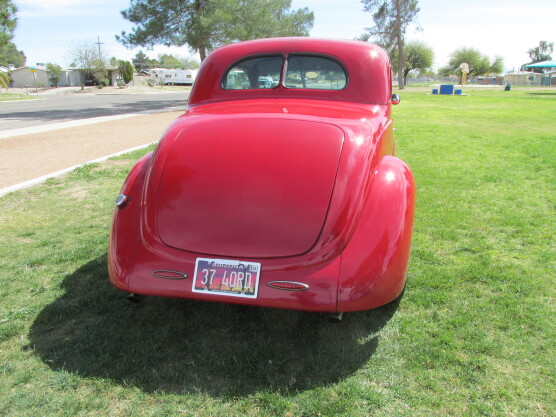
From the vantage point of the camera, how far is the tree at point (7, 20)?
27.4 metres

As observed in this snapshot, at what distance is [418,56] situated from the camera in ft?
252

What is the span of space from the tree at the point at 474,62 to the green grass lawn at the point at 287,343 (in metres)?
87.4

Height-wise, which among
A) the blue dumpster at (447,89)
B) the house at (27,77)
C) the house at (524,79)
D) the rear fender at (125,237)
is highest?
the house at (27,77)

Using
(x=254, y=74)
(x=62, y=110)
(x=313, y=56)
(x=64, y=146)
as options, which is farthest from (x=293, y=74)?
(x=62, y=110)

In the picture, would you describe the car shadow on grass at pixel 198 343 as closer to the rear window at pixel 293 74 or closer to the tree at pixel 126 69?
the rear window at pixel 293 74

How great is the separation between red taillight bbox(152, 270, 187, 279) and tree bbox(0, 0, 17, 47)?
1236 inches

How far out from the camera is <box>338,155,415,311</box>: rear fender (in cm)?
221

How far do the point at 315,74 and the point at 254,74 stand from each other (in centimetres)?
52

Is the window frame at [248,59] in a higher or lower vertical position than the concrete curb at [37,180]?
higher

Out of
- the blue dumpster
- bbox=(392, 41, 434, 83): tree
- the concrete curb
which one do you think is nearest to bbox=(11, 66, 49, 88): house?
the blue dumpster

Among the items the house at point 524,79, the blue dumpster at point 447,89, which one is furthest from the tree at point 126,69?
the house at point 524,79

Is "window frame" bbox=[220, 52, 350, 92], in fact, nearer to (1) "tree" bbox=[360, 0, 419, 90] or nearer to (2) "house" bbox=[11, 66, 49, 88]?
(1) "tree" bbox=[360, 0, 419, 90]

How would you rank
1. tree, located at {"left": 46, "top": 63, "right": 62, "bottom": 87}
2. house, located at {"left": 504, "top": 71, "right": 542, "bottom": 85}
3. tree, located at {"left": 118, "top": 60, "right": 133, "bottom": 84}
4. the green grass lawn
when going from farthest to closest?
tree, located at {"left": 46, "top": 63, "right": 62, "bottom": 87} → house, located at {"left": 504, "top": 71, "right": 542, "bottom": 85} → tree, located at {"left": 118, "top": 60, "right": 133, "bottom": 84} → the green grass lawn

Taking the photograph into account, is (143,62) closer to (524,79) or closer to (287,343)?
(524,79)
